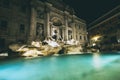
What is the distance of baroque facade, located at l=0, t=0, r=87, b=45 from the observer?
21.6 meters

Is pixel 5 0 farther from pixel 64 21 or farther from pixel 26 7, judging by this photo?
pixel 64 21

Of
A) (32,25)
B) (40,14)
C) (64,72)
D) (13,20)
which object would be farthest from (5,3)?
(64,72)

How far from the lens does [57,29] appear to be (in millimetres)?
33188

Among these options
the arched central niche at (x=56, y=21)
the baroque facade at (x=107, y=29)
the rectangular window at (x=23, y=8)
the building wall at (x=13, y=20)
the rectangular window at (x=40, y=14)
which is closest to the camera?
the building wall at (x=13, y=20)

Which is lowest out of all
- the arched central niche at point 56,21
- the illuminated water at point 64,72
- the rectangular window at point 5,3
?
the illuminated water at point 64,72

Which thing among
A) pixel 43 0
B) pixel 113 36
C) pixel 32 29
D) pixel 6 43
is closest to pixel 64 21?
pixel 43 0

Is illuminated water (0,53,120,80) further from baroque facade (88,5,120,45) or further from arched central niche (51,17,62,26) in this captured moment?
baroque facade (88,5,120,45)

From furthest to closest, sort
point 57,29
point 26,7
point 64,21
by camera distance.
→ point 64,21
point 57,29
point 26,7

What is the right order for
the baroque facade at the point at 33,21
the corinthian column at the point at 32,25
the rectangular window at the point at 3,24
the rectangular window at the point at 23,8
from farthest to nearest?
the corinthian column at the point at 32,25 < the rectangular window at the point at 23,8 < the baroque facade at the point at 33,21 < the rectangular window at the point at 3,24

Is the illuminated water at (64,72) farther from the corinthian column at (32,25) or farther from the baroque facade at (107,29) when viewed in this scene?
the baroque facade at (107,29)

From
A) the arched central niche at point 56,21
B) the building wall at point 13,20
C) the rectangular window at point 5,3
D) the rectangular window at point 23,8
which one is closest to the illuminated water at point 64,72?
the building wall at point 13,20

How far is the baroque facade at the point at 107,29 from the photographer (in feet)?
112

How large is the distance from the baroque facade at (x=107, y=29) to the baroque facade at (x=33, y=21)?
10.4m

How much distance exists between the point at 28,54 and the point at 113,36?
28.0 metres
